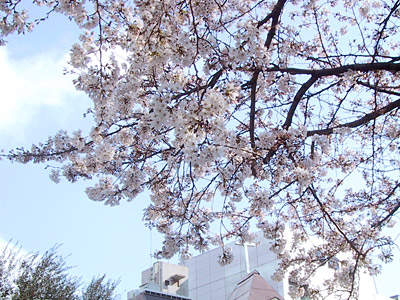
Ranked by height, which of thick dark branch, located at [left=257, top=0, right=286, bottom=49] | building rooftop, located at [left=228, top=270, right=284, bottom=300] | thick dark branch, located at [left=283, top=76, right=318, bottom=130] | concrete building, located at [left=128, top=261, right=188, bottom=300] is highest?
concrete building, located at [left=128, top=261, right=188, bottom=300]

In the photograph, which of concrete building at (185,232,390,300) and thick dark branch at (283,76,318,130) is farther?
concrete building at (185,232,390,300)

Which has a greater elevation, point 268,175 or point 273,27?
point 273,27

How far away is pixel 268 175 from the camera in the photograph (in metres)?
5.18

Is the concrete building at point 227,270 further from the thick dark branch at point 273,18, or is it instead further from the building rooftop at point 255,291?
the thick dark branch at point 273,18

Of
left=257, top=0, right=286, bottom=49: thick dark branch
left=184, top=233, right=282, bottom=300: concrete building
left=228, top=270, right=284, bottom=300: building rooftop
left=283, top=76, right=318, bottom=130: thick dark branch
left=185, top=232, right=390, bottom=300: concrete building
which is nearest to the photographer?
left=257, top=0, right=286, bottom=49: thick dark branch

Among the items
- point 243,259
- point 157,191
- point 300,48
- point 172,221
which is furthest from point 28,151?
point 243,259

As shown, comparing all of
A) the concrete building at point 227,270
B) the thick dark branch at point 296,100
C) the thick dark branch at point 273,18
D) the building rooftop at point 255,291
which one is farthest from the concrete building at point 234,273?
the thick dark branch at point 273,18

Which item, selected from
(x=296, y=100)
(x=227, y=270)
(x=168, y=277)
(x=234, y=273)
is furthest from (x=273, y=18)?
(x=168, y=277)

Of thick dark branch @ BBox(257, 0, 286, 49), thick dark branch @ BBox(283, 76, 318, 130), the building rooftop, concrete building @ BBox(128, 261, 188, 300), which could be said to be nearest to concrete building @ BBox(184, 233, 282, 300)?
concrete building @ BBox(128, 261, 188, 300)

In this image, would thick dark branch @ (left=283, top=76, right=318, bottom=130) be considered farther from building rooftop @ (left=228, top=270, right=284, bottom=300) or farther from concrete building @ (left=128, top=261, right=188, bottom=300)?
concrete building @ (left=128, top=261, right=188, bottom=300)

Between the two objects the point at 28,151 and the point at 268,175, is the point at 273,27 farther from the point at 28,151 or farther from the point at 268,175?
the point at 28,151

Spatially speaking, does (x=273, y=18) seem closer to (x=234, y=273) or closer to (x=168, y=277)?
(x=234, y=273)

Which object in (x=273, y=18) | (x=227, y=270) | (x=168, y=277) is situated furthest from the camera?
(x=168, y=277)

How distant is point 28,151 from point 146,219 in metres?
1.66
